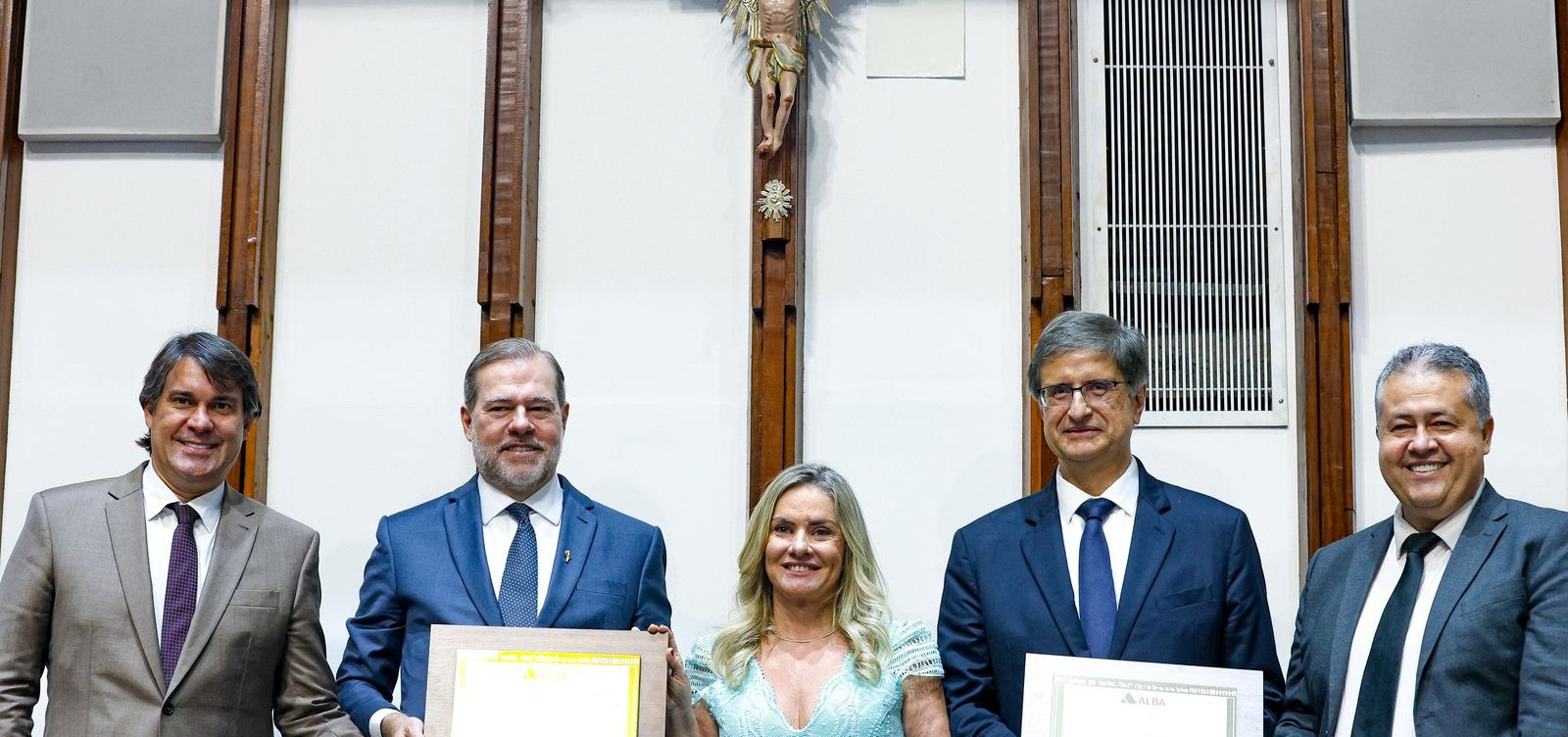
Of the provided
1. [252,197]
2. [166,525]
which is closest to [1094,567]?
[166,525]

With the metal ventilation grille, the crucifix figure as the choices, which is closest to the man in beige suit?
the crucifix figure

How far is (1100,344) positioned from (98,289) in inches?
126

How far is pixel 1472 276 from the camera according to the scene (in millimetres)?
4562

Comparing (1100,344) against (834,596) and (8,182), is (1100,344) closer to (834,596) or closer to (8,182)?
(834,596)

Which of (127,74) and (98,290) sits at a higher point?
(127,74)

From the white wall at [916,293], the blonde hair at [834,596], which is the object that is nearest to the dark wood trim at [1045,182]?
the white wall at [916,293]

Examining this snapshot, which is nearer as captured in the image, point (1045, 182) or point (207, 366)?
point (207, 366)

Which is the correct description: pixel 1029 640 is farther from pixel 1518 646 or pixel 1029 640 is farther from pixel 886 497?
pixel 886 497

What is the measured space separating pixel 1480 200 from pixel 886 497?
2.01m

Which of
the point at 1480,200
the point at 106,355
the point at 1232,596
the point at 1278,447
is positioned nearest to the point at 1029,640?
the point at 1232,596

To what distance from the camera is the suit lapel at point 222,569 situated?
2896mm

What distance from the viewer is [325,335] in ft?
15.2

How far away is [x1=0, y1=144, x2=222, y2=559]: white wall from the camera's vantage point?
4633mm

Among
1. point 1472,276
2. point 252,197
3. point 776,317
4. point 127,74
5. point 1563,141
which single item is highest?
point 127,74
